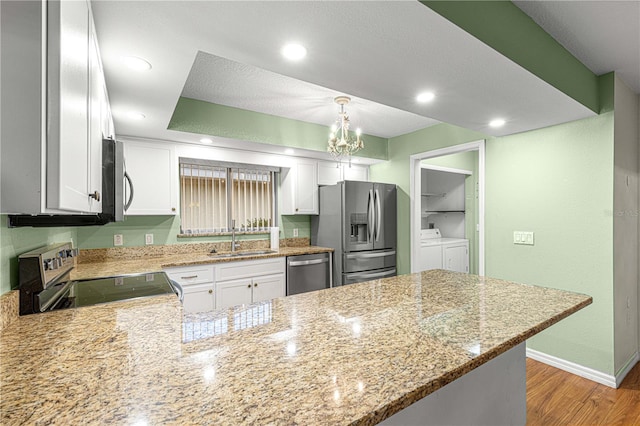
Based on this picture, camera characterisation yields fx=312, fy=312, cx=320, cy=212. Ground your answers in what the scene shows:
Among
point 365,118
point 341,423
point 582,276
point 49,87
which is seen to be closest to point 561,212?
point 582,276

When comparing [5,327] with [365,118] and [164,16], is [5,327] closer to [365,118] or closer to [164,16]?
[164,16]

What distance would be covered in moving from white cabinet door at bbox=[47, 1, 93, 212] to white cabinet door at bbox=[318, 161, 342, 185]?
3210 millimetres

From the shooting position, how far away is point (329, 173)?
168 inches

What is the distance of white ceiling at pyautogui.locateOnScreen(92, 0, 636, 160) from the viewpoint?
1.24 metres

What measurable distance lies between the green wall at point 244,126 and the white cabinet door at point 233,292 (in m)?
1.49

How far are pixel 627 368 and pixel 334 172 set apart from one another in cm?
348

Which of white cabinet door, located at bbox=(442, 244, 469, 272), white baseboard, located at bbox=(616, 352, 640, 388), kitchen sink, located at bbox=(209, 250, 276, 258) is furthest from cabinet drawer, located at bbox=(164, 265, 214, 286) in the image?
white baseboard, located at bbox=(616, 352, 640, 388)

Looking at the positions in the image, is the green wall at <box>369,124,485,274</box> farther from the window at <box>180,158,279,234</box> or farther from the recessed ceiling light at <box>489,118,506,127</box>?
the window at <box>180,158,279,234</box>

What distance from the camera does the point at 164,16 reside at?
4.15 feet

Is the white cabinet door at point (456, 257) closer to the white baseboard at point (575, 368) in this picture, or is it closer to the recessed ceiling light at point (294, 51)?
the white baseboard at point (575, 368)

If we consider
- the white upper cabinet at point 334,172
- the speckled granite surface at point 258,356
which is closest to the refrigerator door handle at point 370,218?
the white upper cabinet at point 334,172

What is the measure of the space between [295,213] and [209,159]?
122cm

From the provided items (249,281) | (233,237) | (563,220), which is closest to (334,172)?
(233,237)

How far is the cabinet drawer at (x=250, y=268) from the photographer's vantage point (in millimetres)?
3143
